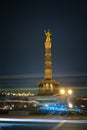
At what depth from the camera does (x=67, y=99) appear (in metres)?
54.2

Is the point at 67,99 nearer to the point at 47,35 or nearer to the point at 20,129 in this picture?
the point at 47,35

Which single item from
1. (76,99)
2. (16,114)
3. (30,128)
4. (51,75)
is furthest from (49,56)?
(30,128)

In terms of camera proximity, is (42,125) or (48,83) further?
(48,83)

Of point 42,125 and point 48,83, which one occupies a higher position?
point 48,83

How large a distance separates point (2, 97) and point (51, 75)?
10.0 metres

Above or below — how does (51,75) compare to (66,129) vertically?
above

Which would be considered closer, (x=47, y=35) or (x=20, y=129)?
(x=20, y=129)

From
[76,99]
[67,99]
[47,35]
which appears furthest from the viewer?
[47,35]

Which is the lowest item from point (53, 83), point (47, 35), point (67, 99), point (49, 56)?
point (67, 99)

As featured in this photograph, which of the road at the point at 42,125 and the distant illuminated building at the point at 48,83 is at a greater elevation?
the distant illuminated building at the point at 48,83

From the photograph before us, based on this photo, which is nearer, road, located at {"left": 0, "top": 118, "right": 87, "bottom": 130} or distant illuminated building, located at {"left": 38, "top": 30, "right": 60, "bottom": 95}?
road, located at {"left": 0, "top": 118, "right": 87, "bottom": 130}

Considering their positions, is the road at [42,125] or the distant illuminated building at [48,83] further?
the distant illuminated building at [48,83]

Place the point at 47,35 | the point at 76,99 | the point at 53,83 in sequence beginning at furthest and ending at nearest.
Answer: the point at 47,35 → the point at 53,83 → the point at 76,99

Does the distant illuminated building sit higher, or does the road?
the distant illuminated building
